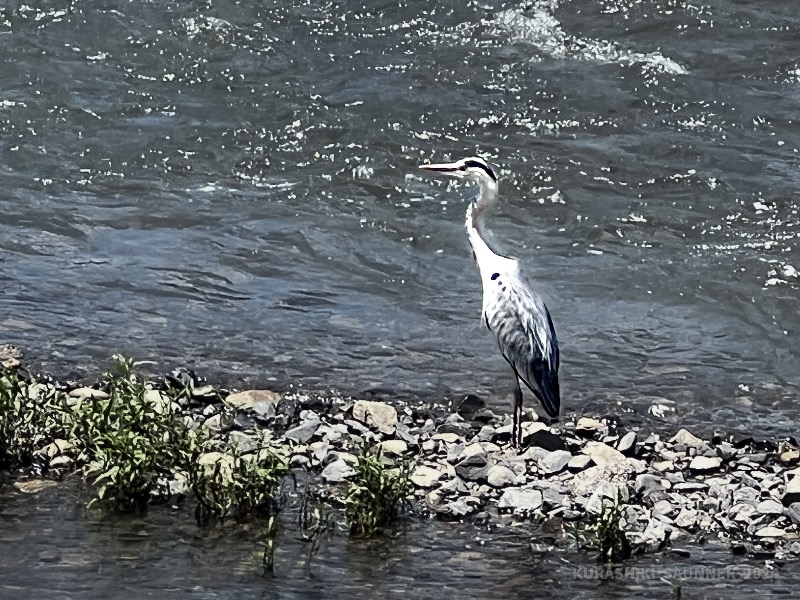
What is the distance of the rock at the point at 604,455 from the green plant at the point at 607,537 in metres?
0.83

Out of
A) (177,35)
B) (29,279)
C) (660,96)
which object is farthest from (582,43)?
(29,279)

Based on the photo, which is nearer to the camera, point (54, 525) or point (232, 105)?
point (54, 525)

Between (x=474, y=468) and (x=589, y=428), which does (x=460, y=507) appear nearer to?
(x=474, y=468)

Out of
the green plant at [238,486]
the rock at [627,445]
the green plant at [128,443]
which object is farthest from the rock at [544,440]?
the green plant at [128,443]

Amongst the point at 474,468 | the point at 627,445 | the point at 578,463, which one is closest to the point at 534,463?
the point at 578,463

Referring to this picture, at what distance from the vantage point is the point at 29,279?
30.2 feet

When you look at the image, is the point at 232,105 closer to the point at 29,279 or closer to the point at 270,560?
the point at 29,279

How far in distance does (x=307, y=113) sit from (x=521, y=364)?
5362 mm

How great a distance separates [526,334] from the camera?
25.8 feet

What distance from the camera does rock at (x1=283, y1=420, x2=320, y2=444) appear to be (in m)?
7.11

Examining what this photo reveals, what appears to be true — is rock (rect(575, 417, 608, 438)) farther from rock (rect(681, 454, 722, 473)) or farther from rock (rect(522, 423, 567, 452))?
rock (rect(681, 454, 722, 473))

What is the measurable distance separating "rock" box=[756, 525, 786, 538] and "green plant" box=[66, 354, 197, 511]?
248 cm

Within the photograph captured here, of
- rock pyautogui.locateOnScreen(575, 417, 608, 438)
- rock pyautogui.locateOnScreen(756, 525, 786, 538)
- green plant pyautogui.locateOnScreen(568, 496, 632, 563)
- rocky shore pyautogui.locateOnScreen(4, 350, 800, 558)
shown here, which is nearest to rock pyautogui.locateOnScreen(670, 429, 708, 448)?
rocky shore pyautogui.locateOnScreen(4, 350, 800, 558)

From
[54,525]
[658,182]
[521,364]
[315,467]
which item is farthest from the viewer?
[658,182]
